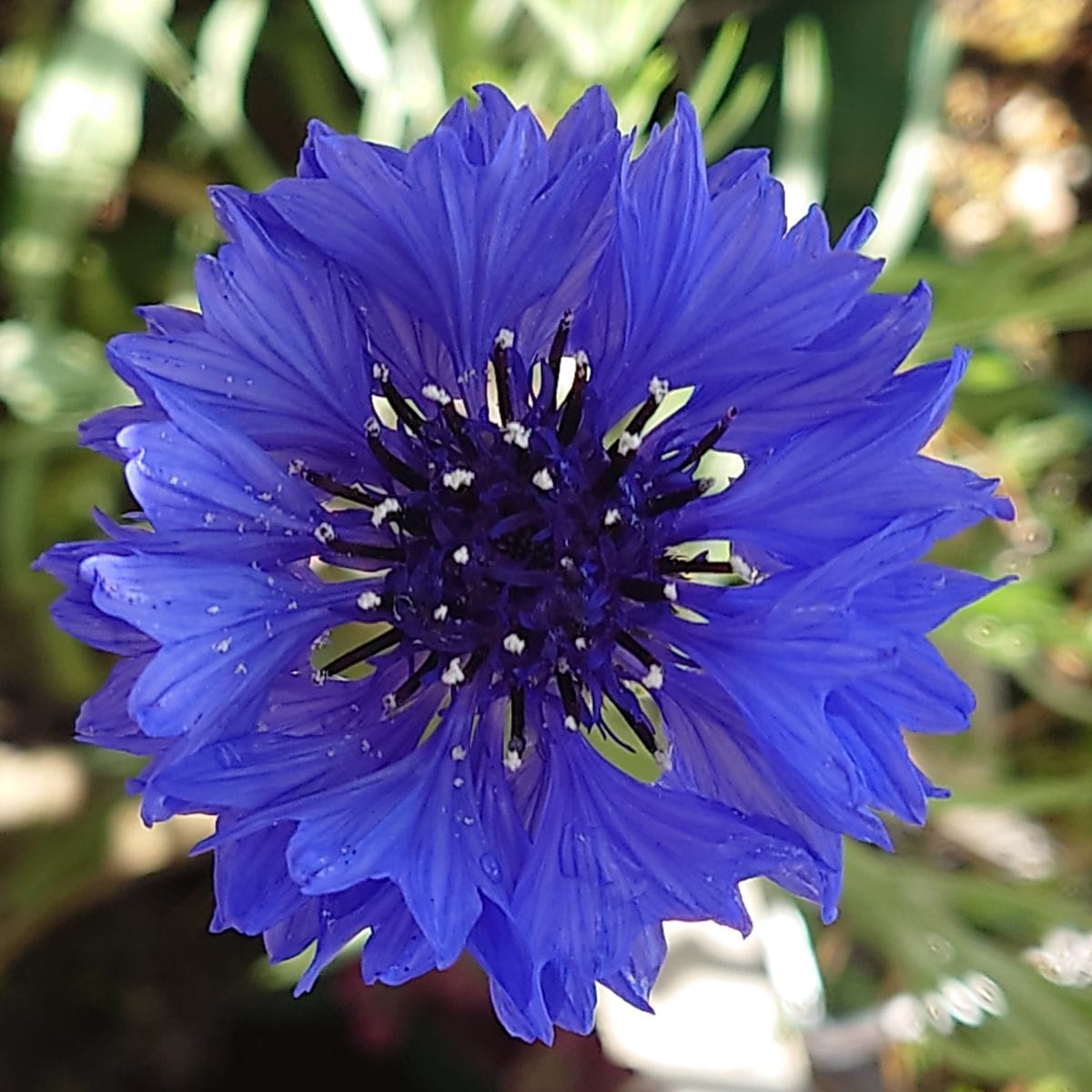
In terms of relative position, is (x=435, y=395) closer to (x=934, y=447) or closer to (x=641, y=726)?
(x=641, y=726)

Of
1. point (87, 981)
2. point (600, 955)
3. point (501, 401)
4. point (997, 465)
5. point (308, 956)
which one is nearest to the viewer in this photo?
point (600, 955)

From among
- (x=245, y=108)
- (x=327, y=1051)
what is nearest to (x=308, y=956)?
(x=327, y=1051)

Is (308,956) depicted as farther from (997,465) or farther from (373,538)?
(997,465)

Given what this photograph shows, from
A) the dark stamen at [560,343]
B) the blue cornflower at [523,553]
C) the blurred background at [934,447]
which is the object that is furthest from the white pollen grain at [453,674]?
the blurred background at [934,447]

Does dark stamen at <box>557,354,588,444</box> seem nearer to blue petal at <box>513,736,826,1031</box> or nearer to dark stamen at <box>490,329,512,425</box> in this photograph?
dark stamen at <box>490,329,512,425</box>

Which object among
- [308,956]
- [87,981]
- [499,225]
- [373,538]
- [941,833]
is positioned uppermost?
[499,225]

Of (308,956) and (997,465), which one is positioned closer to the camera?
(308,956)

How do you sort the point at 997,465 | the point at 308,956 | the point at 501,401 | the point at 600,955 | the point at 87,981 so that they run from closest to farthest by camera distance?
1. the point at 600,955
2. the point at 501,401
3. the point at 308,956
4. the point at 997,465
5. the point at 87,981
